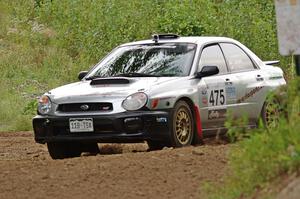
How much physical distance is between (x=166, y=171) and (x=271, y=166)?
254cm

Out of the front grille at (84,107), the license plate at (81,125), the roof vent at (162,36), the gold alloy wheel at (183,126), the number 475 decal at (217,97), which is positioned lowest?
the gold alloy wheel at (183,126)

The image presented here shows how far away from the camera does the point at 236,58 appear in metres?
13.6

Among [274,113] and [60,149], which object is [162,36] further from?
[274,113]

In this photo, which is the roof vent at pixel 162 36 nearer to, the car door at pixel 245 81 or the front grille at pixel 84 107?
the car door at pixel 245 81

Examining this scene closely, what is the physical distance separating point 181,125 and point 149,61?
3.95ft

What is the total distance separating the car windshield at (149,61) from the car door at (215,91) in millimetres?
249

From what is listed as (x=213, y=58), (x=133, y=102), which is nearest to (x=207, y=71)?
(x=213, y=58)

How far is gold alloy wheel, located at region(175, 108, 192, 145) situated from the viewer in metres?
11.8

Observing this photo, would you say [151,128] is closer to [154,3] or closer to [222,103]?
[222,103]

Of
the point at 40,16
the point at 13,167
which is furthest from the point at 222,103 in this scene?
the point at 40,16

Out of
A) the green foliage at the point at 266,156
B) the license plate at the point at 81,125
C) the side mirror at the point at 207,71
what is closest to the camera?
the green foliage at the point at 266,156

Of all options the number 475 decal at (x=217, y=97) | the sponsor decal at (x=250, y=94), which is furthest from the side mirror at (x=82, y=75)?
the sponsor decal at (x=250, y=94)

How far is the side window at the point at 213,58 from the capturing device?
12.9 m

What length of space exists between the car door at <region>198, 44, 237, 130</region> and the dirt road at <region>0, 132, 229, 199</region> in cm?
142
